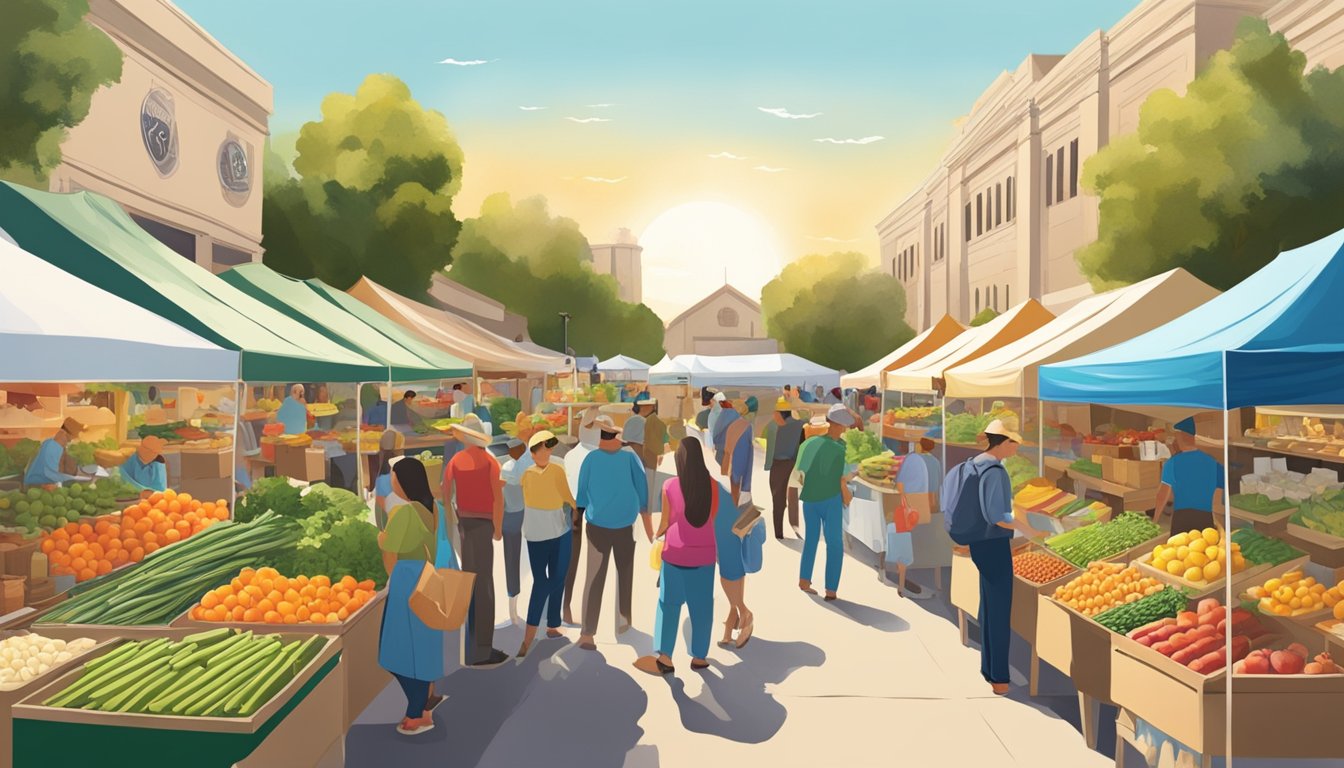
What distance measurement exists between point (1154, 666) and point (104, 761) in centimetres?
548

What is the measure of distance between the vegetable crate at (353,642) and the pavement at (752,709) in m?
0.36

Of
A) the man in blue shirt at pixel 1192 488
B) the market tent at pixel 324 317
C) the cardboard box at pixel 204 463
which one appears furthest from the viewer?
the cardboard box at pixel 204 463

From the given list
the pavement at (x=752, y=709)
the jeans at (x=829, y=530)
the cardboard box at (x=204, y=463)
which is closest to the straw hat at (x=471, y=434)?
the pavement at (x=752, y=709)

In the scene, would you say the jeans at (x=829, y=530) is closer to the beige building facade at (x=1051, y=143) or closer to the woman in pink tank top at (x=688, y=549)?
the woman in pink tank top at (x=688, y=549)

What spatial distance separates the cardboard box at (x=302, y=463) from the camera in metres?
15.2

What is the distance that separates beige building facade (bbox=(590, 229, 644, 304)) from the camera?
138625 millimetres

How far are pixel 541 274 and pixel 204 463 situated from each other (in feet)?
191

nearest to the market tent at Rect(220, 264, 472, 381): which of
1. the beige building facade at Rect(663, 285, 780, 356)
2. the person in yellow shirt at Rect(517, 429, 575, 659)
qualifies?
the person in yellow shirt at Rect(517, 429, 575, 659)

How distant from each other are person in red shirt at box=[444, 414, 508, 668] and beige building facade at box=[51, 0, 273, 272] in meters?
16.1

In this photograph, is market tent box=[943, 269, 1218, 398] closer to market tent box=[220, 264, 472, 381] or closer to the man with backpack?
the man with backpack

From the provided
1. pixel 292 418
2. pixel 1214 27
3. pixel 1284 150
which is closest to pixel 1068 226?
pixel 1214 27

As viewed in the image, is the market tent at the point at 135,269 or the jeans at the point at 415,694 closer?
the jeans at the point at 415,694

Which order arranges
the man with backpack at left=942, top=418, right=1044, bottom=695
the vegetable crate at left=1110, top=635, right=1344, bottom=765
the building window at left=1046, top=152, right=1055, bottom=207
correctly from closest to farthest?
the vegetable crate at left=1110, top=635, right=1344, bottom=765 < the man with backpack at left=942, top=418, right=1044, bottom=695 < the building window at left=1046, top=152, right=1055, bottom=207

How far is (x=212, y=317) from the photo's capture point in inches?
274
